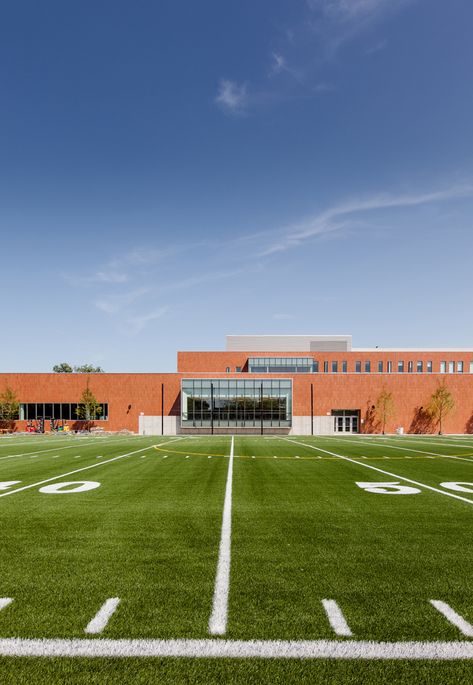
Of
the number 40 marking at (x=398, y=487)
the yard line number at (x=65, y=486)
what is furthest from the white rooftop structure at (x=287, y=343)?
the yard line number at (x=65, y=486)

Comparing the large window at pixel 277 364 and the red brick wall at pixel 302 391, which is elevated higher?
the large window at pixel 277 364

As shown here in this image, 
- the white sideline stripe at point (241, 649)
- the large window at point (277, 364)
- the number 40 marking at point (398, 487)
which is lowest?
the number 40 marking at point (398, 487)

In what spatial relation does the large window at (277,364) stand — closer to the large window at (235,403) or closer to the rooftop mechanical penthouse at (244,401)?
the rooftop mechanical penthouse at (244,401)

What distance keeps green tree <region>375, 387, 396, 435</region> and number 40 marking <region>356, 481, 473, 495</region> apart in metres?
47.1

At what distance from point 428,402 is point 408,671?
59770 millimetres

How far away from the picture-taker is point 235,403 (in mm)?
59656

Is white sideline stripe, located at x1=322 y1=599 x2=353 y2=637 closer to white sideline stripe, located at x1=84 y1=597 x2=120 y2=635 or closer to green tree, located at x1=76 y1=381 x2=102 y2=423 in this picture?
white sideline stripe, located at x1=84 y1=597 x2=120 y2=635

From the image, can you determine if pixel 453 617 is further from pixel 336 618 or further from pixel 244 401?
pixel 244 401

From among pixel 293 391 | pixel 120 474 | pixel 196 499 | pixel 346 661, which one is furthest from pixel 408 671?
pixel 293 391

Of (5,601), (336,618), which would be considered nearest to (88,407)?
(5,601)

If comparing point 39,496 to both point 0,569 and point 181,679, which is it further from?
point 181,679

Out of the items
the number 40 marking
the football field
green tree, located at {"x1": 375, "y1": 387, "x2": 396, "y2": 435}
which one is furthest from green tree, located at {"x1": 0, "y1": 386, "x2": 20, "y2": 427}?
the number 40 marking

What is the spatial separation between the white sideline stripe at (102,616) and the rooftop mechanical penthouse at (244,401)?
54.3 m

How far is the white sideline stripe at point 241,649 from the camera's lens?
A: 11.2 feet
